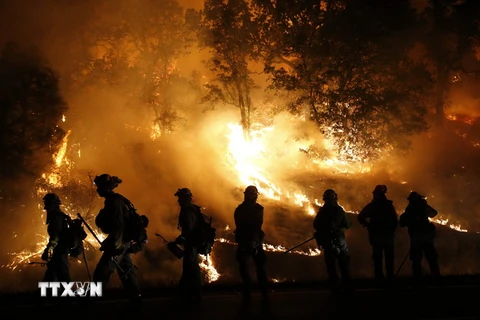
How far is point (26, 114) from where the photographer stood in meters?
26.1

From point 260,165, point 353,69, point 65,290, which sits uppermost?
point 353,69

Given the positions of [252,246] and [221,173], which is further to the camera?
[221,173]

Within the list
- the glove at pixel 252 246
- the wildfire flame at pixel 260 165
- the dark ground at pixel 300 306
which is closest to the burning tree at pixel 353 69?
the wildfire flame at pixel 260 165

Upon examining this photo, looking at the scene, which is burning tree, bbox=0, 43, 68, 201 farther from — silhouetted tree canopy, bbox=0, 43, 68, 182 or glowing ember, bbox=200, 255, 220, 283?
glowing ember, bbox=200, 255, 220, 283

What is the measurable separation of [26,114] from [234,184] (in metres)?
12.2

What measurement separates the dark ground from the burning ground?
12.2m

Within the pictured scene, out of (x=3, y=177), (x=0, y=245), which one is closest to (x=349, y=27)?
(x=3, y=177)

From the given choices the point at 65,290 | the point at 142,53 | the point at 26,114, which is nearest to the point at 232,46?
the point at 142,53

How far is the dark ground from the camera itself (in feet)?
22.9

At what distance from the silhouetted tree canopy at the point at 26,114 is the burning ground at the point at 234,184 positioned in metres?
1.29

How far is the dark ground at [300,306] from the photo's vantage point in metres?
6.98

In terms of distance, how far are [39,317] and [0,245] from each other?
69.2 ft

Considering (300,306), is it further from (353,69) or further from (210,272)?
(353,69)

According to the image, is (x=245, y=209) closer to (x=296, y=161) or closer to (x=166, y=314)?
(x=166, y=314)
